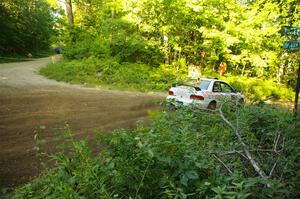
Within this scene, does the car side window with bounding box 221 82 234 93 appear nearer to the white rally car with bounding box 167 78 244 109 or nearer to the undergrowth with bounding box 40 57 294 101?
the white rally car with bounding box 167 78 244 109

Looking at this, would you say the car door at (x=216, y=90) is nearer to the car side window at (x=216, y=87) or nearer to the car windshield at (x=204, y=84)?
the car side window at (x=216, y=87)

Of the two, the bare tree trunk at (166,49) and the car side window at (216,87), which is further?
the bare tree trunk at (166,49)

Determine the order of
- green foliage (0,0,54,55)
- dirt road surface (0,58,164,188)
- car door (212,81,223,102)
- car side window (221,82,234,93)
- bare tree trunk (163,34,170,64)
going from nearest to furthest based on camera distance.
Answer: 1. dirt road surface (0,58,164,188)
2. car door (212,81,223,102)
3. car side window (221,82,234,93)
4. bare tree trunk (163,34,170,64)
5. green foliage (0,0,54,55)

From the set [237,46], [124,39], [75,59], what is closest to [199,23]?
[237,46]

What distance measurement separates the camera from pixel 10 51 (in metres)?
26.2

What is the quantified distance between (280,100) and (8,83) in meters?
16.9

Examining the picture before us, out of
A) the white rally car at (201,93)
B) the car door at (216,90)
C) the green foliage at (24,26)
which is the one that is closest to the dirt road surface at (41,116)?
the white rally car at (201,93)

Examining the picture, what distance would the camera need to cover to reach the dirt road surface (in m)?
4.61

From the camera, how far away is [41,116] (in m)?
7.88

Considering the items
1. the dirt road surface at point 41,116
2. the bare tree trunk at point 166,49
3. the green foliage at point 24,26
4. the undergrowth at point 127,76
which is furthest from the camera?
the green foliage at point 24,26

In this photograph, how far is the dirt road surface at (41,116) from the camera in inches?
182

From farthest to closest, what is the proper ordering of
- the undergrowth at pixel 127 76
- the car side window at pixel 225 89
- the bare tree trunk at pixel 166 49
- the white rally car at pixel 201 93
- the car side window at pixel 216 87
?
1. the bare tree trunk at pixel 166 49
2. the undergrowth at pixel 127 76
3. the car side window at pixel 225 89
4. the car side window at pixel 216 87
5. the white rally car at pixel 201 93

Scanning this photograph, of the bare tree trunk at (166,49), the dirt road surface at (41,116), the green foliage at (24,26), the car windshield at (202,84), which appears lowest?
the dirt road surface at (41,116)

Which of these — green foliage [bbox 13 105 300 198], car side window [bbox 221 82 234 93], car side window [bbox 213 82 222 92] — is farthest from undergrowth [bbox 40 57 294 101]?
green foliage [bbox 13 105 300 198]
